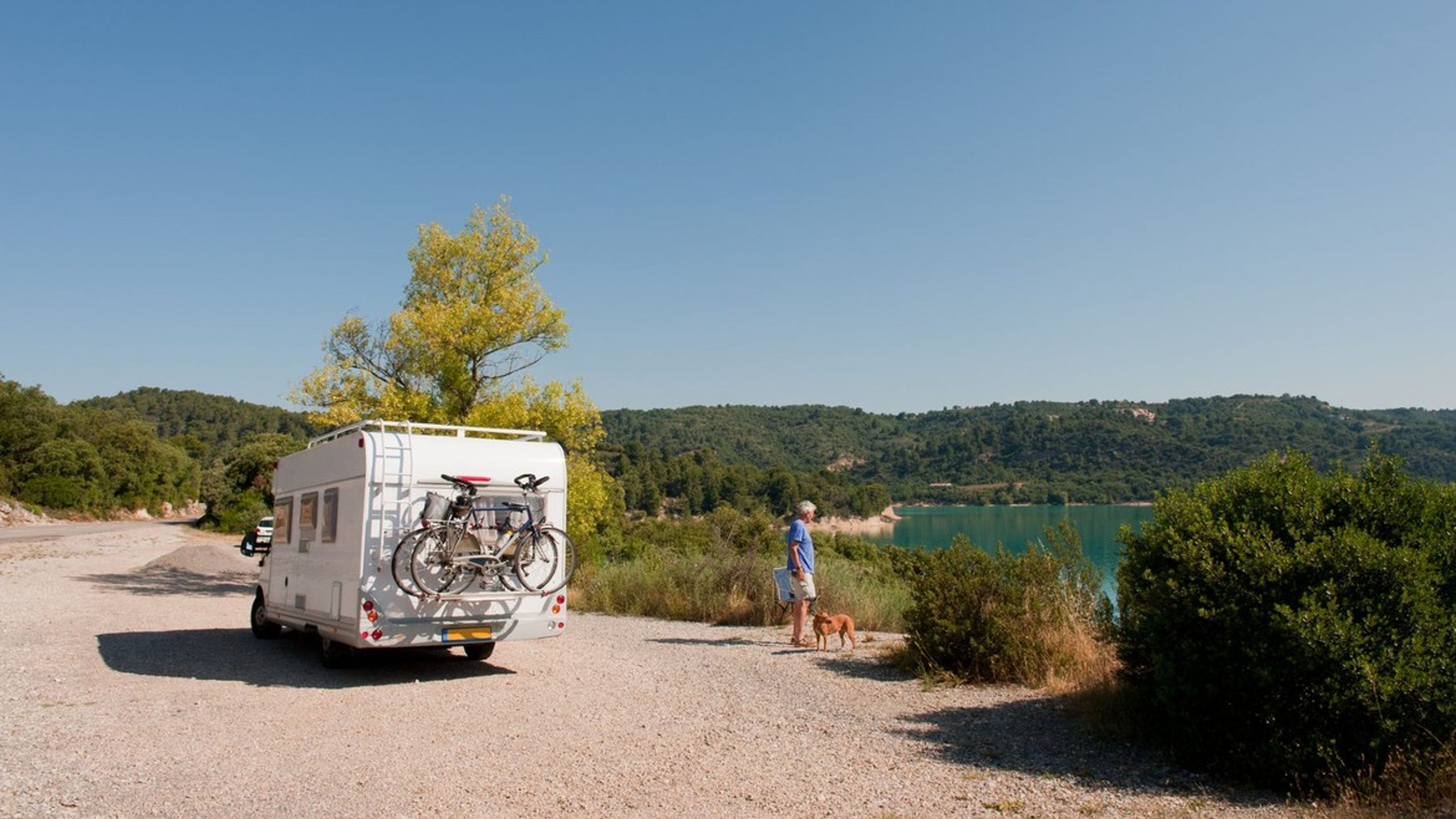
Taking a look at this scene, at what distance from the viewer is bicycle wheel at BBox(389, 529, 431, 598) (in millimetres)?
9250

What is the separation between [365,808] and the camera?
5.50 m

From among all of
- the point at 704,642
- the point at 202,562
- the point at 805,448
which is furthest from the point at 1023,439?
the point at 704,642

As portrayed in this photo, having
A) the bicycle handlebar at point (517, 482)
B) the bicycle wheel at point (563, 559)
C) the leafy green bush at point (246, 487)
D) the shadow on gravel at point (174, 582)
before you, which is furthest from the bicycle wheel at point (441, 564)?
the leafy green bush at point (246, 487)

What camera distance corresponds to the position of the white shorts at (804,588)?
448 inches

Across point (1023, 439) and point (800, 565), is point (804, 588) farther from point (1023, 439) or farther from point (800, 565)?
point (1023, 439)

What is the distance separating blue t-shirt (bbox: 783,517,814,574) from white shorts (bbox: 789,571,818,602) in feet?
0.28

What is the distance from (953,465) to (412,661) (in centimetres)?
12620

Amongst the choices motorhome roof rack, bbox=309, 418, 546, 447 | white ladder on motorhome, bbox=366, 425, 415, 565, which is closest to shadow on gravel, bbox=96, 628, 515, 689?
white ladder on motorhome, bbox=366, 425, 415, 565

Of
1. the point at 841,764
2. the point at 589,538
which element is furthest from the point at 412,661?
the point at 589,538

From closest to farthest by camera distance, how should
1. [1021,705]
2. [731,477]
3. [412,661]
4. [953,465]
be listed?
[1021,705]
[412,661]
[731,477]
[953,465]

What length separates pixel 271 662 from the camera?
36.3 ft

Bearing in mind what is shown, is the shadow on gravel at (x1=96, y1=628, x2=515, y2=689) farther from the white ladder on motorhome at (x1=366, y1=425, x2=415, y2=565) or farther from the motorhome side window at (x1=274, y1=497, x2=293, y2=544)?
the white ladder on motorhome at (x1=366, y1=425, x2=415, y2=565)

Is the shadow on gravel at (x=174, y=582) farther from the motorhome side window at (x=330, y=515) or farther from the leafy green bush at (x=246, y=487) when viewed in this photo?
the leafy green bush at (x=246, y=487)

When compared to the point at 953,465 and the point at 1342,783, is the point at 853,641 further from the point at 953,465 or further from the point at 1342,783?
the point at 953,465
